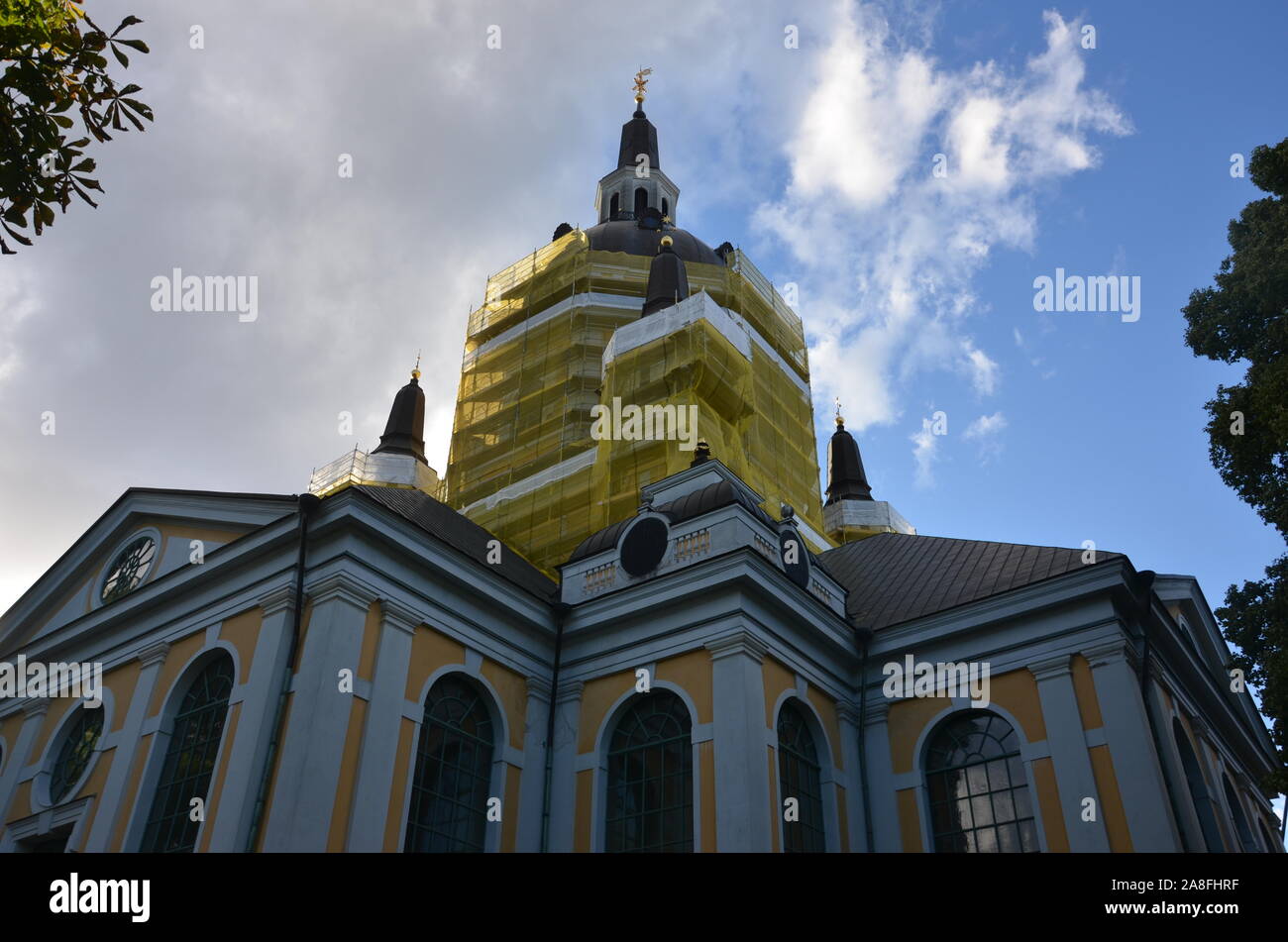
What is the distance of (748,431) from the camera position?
24250 mm

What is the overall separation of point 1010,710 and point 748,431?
451 inches

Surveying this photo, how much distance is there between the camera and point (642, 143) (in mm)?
39094

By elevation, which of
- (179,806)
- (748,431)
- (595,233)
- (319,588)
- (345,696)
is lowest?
(179,806)

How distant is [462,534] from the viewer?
17078 millimetres

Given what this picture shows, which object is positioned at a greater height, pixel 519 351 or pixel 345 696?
pixel 519 351

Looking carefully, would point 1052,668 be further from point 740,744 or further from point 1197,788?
point 740,744

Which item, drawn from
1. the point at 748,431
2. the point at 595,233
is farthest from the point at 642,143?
the point at 748,431

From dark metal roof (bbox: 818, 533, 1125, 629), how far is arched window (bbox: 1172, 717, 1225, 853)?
9.42 feet

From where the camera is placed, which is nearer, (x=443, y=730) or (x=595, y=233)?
(x=443, y=730)

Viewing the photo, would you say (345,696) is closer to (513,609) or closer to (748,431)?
(513,609)

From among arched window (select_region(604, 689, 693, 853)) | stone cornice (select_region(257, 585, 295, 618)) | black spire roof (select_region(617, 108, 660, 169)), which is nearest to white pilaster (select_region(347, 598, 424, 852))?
stone cornice (select_region(257, 585, 295, 618))

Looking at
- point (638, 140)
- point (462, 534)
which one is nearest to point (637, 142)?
point (638, 140)
